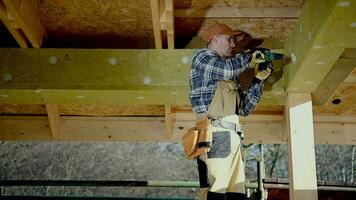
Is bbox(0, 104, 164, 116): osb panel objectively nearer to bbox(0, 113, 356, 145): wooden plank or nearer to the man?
bbox(0, 113, 356, 145): wooden plank

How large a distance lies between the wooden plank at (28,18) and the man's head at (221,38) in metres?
1.24

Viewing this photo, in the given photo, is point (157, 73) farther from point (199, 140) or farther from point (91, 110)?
point (91, 110)

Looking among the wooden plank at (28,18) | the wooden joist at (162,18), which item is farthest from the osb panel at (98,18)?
the wooden joist at (162,18)

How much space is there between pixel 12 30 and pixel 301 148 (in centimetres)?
218

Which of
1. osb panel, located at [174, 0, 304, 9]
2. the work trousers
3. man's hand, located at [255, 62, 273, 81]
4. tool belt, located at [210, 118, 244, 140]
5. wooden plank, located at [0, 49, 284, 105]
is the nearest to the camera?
the work trousers

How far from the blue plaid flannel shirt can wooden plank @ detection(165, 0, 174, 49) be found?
0.31 m

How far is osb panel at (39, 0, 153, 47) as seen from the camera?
319 cm

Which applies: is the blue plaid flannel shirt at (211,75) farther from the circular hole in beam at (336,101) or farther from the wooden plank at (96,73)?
the circular hole in beam at (336,101)

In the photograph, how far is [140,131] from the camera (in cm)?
471

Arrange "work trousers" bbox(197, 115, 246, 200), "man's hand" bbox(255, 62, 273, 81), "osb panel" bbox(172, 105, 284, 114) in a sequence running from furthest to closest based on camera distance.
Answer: "osb panel" bbox(172, 105, 284, 114) < "man's hand" bbox(255, 62, 273, 81) < "work trousers" bbox(197, 115, 246, 200)

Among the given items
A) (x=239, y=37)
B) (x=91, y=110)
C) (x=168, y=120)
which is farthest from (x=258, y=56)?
(x=91, y=110)

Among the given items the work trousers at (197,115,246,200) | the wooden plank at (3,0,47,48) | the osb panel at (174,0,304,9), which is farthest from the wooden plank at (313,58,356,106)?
the wooden plank at (3,0,47,48)

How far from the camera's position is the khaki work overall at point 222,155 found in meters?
2.67

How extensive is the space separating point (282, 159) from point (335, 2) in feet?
35.0
